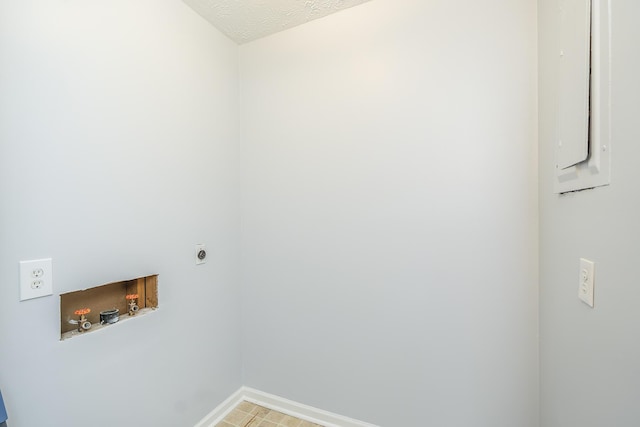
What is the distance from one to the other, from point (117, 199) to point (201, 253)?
1.83 feet

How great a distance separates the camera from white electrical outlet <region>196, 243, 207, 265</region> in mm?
1627

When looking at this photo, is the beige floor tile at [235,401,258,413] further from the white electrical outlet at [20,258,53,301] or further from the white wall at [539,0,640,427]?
the white wall at [539,0,640,427]

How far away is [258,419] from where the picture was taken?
172cm

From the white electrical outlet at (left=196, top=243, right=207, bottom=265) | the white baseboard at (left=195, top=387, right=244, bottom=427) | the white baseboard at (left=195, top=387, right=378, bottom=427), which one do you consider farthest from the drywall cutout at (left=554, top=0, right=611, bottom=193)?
the white baseboard at (left=195, top=387, right=244, bottom=427)

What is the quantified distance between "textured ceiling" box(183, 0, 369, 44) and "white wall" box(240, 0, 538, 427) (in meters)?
0.06

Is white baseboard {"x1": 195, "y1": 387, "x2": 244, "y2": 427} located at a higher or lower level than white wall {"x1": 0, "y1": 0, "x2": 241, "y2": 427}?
lower

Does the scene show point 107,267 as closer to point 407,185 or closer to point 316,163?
point 316,163

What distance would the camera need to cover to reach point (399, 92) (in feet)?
4.94

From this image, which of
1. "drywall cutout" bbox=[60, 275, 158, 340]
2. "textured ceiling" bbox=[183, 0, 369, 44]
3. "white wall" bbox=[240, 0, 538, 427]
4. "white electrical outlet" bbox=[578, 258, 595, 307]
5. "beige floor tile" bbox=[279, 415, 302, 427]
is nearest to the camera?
"white electrical outlet" bbox=[578, 258, 595, 307]

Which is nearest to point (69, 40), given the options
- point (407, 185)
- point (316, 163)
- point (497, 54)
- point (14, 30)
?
point (14, 30)

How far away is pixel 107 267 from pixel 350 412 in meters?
1.54

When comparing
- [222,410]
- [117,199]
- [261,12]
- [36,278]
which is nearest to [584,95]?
[261,12]

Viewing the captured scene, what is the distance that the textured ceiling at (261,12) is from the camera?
1.57 metres

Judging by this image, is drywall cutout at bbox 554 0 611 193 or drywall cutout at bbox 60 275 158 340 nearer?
drywall cutout at bbox 554 0 611 193
